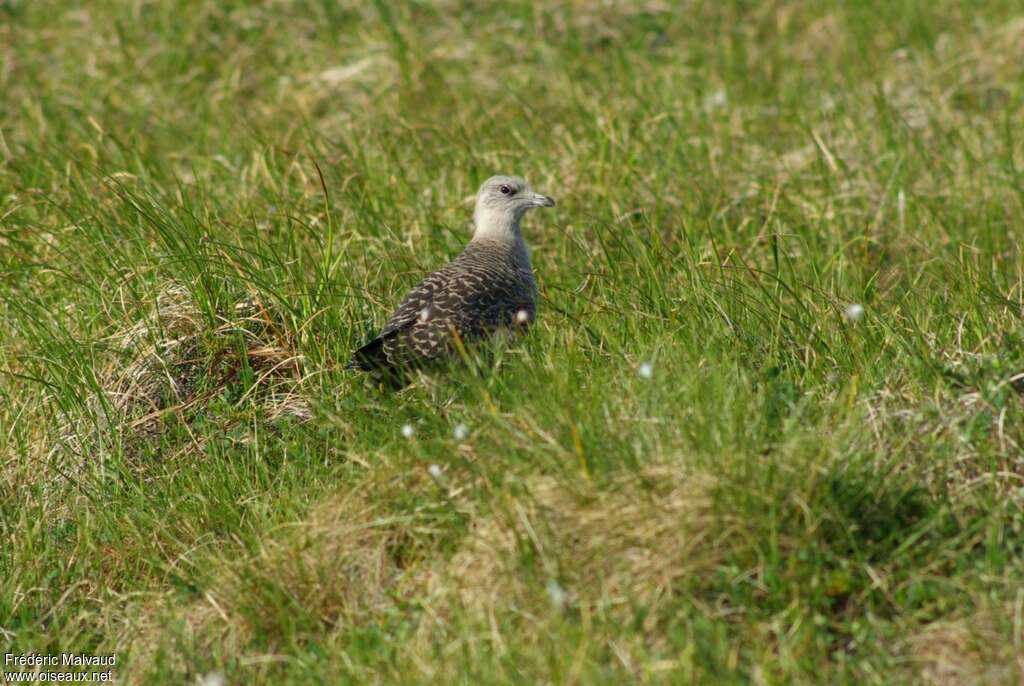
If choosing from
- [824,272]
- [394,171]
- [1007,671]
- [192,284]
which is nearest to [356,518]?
[192,284]

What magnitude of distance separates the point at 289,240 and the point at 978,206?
12.0ft

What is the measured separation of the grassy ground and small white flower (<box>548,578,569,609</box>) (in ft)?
0.05

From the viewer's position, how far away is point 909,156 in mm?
7410

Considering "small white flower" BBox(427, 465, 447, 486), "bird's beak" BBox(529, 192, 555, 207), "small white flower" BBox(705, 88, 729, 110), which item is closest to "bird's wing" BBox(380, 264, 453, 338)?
"bird's beak" BBox(529, 192, 555, 207)

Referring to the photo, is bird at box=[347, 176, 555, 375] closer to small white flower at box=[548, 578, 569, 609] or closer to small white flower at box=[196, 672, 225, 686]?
small white flower at box=[548, 578, 569, 609]

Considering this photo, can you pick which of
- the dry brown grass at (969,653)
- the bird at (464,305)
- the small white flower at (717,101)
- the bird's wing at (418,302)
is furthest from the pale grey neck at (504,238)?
the dry brown grass at (969,653)

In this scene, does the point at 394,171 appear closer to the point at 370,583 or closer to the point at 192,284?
the point at 192,284

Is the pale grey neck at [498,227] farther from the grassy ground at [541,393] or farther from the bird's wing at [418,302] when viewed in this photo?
the bird's wing at [418,302]

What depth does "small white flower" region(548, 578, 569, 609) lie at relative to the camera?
3598 millimetres

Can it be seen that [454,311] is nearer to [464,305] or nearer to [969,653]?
[464,305]

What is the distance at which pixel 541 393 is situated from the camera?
429cm

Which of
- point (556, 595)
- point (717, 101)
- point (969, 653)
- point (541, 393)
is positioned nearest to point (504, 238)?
point (541, 393)

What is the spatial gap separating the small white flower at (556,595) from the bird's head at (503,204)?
2.72 metres

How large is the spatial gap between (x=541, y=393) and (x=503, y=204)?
7.00 feet
